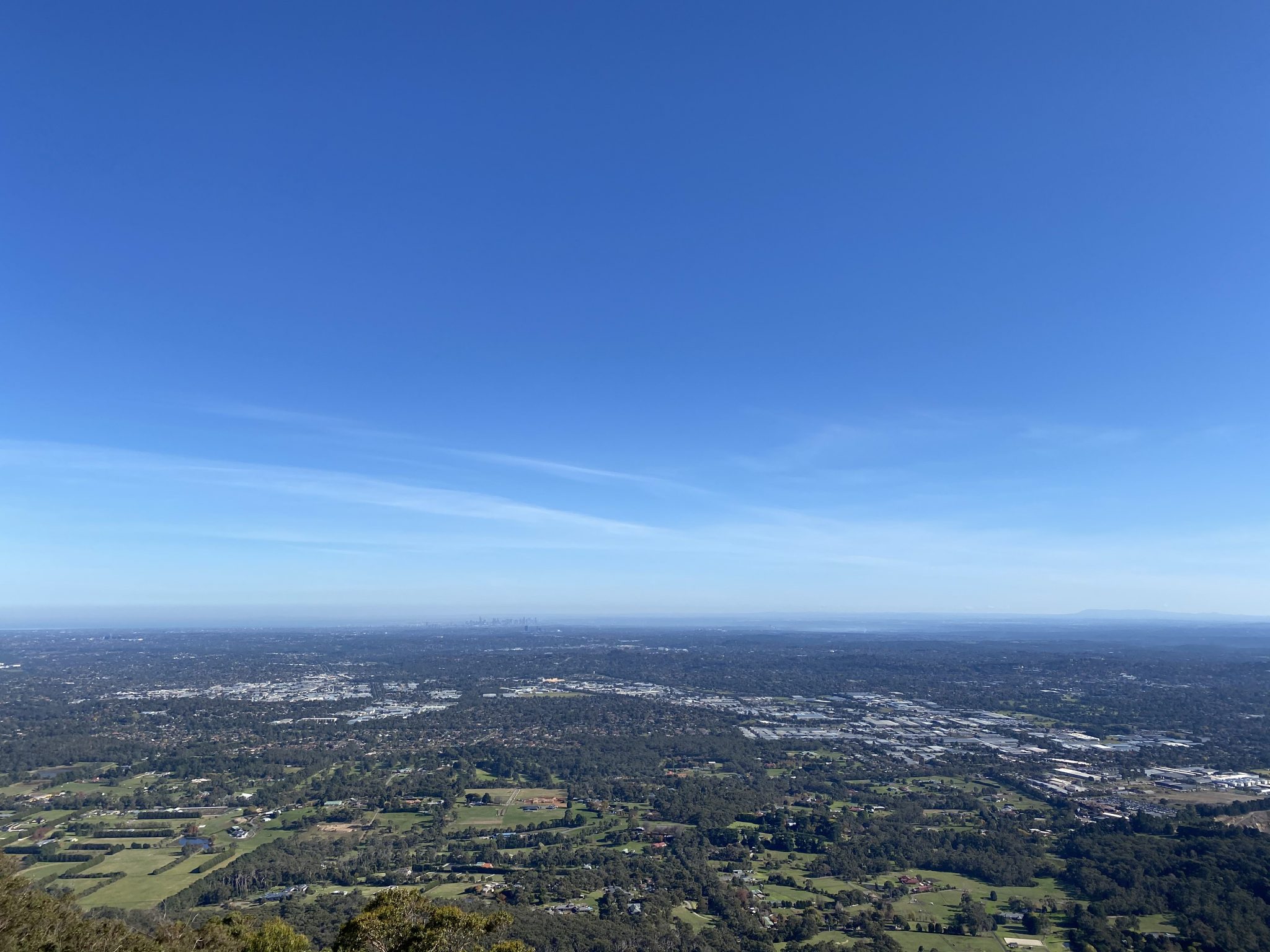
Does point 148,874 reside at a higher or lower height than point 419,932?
lower

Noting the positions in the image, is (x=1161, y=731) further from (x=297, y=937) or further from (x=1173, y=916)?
(x=297, y=937)

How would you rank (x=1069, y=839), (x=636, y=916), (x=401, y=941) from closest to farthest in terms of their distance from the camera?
(x=401, y=941) → (x=636, y=916) → (x=1069, y=839)

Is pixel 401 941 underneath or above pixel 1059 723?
above

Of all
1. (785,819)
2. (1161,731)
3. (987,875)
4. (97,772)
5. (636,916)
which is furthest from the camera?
(1161,731)

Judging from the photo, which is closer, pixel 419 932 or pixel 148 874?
pixel 419 932

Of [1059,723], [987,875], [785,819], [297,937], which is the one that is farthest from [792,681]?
[297,937]

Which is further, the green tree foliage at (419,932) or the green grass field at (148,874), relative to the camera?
the green grass field at (148,874)

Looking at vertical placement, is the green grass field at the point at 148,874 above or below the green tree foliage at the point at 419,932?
below

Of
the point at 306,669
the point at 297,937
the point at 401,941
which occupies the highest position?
the point at 401,941

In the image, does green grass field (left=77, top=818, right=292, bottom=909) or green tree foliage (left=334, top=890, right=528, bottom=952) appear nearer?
green tree foliage (left=334, top=890, right=528, bottom=952)

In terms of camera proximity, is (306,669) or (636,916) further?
(306,669)

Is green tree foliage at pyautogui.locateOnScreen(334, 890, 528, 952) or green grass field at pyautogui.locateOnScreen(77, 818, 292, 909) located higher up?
green tree foliage at pyautogui.locateOnScreen(334, 890, 528, 952)
